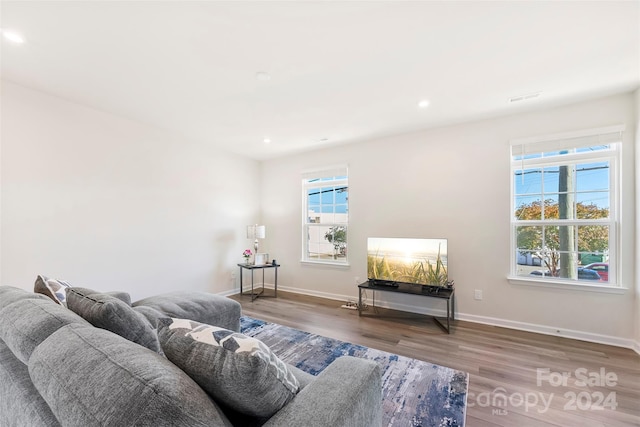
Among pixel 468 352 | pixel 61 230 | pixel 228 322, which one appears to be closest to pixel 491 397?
pixel 468 352

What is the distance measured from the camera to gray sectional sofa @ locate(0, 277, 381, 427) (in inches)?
25.5

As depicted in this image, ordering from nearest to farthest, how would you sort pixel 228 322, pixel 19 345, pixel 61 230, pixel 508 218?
pixel 19 345, pixel 228 322, pixel 61 230, pixel 508 218

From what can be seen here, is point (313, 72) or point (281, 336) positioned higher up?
point (313, 72)

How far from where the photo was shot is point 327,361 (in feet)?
8.06

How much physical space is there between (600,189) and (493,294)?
1553 millimetres

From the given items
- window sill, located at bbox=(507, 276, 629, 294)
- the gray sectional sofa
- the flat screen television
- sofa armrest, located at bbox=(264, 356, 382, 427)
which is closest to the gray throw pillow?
the gray sectional sofa

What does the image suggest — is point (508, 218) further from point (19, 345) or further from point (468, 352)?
point (19, 345)

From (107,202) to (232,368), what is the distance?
330 cm

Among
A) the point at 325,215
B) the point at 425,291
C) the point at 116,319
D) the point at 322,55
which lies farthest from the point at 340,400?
the point at 325,215

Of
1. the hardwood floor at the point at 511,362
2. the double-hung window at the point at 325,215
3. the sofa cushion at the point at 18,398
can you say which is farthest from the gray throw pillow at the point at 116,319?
the double-hung window at the point at 325,215

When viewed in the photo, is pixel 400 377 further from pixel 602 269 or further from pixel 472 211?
pixel 602 269

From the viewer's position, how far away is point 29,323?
1.02 metres

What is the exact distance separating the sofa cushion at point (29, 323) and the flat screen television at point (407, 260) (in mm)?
3222

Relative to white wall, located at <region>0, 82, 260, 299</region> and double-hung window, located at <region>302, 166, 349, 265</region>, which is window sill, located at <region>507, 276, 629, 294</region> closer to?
double-hung window, located at <region>302, 166, 349, 265</region>
